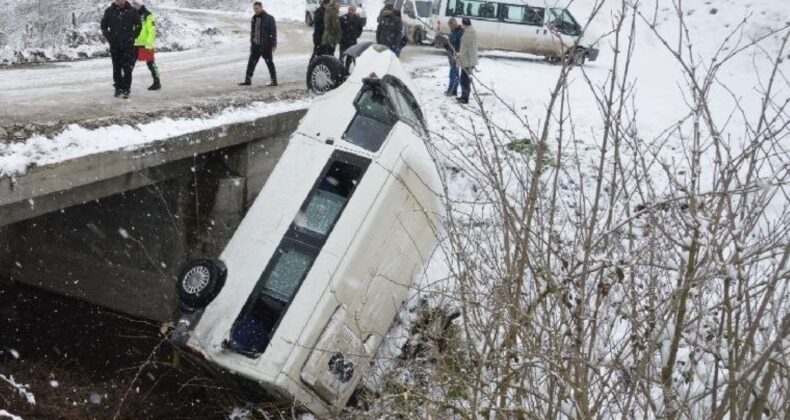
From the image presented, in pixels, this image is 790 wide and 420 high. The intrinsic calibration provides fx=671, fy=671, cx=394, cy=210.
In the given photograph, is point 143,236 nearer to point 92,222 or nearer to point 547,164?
point 92,222

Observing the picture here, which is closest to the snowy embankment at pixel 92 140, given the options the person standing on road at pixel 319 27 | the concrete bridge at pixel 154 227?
the concrete bridge at pixel 154 227

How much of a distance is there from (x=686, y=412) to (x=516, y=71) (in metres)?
13.8

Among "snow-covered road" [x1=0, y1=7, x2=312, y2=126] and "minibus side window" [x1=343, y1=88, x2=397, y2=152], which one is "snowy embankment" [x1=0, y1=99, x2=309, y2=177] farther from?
"minibus side window" [x1=343, y1=88, x2=397, y2=152]

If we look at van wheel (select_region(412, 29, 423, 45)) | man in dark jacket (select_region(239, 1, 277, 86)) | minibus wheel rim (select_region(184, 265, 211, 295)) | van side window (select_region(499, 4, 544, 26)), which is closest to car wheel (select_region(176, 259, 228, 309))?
minibus wheel rim (select_region(184, 265, 211, 295))

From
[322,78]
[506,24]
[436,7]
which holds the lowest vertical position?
[322,78]

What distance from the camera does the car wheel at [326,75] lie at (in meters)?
8.43

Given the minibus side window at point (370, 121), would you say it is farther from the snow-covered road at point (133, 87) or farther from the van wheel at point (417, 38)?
the van wheel at point (417, 38)

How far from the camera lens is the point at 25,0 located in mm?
23000

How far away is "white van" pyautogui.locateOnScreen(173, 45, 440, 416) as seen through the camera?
636cm

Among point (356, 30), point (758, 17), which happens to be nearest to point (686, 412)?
point (356, 30)

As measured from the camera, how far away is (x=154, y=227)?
10023mm

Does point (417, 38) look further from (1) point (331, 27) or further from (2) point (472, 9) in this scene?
(1) point (331, 27)

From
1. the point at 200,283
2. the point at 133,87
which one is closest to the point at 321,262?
the point at 200,283

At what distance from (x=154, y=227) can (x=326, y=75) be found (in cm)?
370
